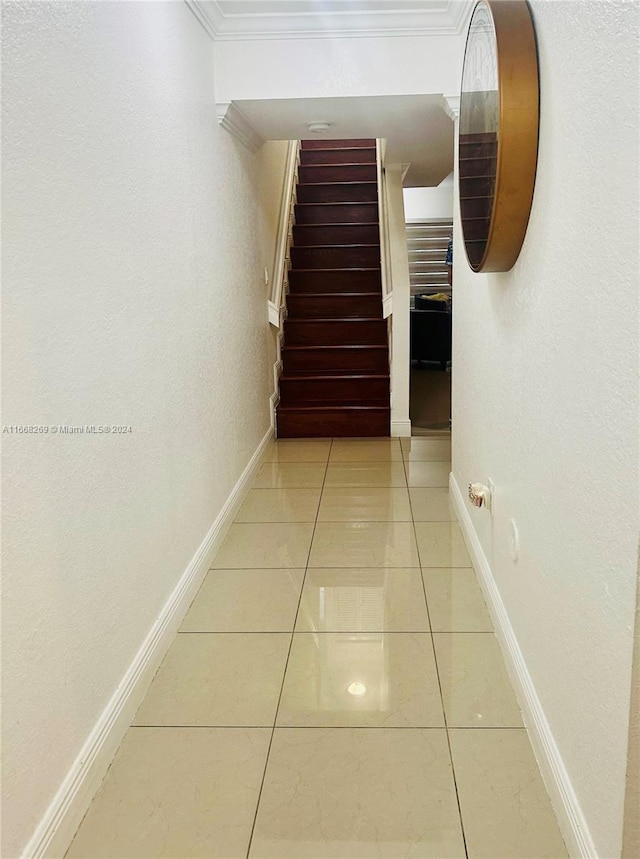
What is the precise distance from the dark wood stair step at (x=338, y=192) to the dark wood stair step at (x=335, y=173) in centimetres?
10

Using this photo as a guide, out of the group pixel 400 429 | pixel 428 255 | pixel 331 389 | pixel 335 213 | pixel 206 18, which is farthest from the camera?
pixel 428 255

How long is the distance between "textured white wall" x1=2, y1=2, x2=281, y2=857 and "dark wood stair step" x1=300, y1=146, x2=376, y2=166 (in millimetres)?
4354

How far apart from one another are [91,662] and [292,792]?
22.7 inches

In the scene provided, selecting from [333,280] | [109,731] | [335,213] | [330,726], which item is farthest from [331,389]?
[109,731]

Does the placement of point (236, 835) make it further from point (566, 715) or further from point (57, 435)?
point (57, 435)

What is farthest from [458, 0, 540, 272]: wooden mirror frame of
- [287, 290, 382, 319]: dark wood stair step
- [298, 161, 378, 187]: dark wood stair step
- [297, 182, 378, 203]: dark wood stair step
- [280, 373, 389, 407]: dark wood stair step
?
[298, 161, 378, 187]: dark wood stair step

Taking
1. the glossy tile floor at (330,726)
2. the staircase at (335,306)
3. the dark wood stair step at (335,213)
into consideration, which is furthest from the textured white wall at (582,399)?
the dark wood stair step at (335,213)

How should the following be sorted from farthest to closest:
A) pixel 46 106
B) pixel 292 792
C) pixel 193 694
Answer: pixel 193 694, pixel 292 792, pixel 46 106

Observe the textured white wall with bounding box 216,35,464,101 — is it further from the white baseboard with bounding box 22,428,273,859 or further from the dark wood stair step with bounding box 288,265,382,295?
the dark wood stair step with bounding box 288,265,382,295

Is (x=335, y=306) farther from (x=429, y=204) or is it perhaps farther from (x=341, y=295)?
(x=429, y=204)

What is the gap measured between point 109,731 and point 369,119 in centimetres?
307

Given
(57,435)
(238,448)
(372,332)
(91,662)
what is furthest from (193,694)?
(372,332)

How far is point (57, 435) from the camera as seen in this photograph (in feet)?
4.75

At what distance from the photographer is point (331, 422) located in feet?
16.3
